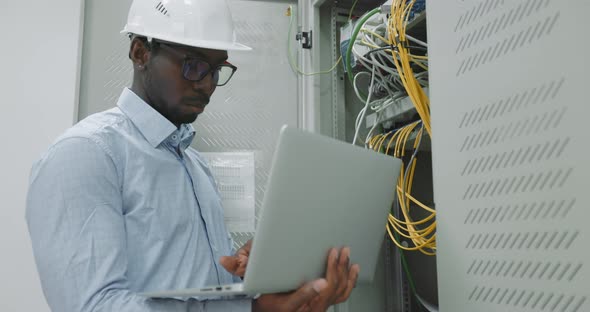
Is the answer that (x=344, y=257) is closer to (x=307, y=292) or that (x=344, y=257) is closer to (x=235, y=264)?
(x=307, y=292)

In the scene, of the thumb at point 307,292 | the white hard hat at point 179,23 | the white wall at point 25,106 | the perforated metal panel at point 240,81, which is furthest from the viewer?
the white wall at point 25,106

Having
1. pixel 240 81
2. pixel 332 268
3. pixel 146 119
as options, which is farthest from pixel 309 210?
pixel 240 81

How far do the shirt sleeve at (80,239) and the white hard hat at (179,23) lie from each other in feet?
1.30

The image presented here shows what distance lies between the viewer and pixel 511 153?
2.42ft

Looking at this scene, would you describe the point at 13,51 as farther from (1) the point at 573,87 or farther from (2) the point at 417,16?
(1) the point at 573,87

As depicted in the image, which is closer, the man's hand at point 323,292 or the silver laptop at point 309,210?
the silver laptop at point 309,210

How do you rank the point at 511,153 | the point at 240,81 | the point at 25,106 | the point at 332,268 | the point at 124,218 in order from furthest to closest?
the point at 25,106
the point at 240,81
the point at 124,218
the point at 332,268
the point at 511,153

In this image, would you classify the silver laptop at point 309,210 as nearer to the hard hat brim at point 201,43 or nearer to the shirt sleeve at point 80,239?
the shirt sleeve at point 80,239

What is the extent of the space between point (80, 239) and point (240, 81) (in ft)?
3.80

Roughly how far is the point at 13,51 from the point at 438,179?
2.19 meters

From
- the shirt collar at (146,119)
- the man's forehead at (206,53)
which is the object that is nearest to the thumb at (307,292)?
the shirt collar at (146,119)

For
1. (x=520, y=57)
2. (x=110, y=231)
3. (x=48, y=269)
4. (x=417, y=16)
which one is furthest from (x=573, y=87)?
(x=48, y=269)

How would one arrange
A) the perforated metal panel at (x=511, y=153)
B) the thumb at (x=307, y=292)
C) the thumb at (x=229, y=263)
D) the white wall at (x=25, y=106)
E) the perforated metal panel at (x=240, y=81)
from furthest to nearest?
the white wall at (x=25, y=106) < the perforated metal panel at (x=240, y=81) < the thumb at (x=229, y=263) < the thumb at (x=307, y=292) < the perforated metal panel at (x=511, y=153)

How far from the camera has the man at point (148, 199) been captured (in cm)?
88
